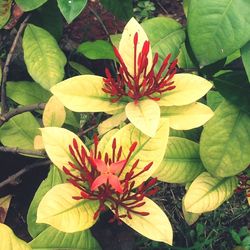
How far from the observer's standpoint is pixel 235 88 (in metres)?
1.45

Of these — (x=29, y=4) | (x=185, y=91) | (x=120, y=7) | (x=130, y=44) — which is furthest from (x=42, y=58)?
(x=185, y=91)

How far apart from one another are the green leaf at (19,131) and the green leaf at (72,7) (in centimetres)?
40

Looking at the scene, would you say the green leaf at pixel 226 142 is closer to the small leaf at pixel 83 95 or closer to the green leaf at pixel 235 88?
the green leaf at pixel 235 88

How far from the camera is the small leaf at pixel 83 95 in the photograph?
48.5 inches

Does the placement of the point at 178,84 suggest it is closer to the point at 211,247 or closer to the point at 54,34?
the point at 54,34

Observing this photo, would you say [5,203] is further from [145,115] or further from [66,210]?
[145,115]

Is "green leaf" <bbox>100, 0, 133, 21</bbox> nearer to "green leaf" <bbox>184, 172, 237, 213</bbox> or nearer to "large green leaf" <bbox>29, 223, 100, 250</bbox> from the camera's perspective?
"green leaf" <bbox>184, 172, 237, 213</bbox>

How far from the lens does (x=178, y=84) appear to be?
4.30 feet

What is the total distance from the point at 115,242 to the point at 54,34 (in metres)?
0.75

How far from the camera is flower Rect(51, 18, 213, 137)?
122 cm

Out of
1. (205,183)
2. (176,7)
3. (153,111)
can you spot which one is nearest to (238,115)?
(205,183)

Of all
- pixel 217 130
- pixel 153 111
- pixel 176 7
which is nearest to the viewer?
pixel 153 111

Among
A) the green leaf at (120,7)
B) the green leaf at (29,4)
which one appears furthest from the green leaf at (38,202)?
the green leaf at (120,7)

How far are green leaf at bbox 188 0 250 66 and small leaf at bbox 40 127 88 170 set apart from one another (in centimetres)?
39
